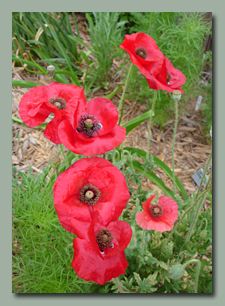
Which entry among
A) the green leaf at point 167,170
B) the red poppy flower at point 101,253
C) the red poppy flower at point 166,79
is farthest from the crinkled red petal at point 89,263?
the green leaf at point 167,170

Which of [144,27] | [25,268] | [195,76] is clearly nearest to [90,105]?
[25,268]

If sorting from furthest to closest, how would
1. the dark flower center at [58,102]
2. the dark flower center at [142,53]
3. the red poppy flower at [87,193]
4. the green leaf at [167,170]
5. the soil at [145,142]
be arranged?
the soil at [145,142], the green leaf at [167,170], the dark flower center at [142,53], the dark flower center at [58,102], the red poppy flower at [87,193]

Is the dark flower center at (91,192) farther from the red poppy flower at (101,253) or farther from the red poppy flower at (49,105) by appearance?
Result: the red poppy flower at (49,105)

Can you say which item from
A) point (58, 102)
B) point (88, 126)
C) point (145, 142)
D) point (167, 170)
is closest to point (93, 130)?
point (88, 126)

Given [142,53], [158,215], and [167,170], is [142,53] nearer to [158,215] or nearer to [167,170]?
[158,215]

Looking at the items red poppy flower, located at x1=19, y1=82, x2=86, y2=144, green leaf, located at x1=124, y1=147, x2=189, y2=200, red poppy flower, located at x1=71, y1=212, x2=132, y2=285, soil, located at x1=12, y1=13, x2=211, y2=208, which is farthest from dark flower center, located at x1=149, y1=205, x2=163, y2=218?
soil, located at x1=12, y1=13, x2=211, y2=208

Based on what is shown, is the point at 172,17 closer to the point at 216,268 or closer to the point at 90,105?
the point at 90,105

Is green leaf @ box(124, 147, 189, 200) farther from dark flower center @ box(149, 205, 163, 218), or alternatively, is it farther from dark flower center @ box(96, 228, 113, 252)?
dark flower center @ box(96, 228, 113, 252)
